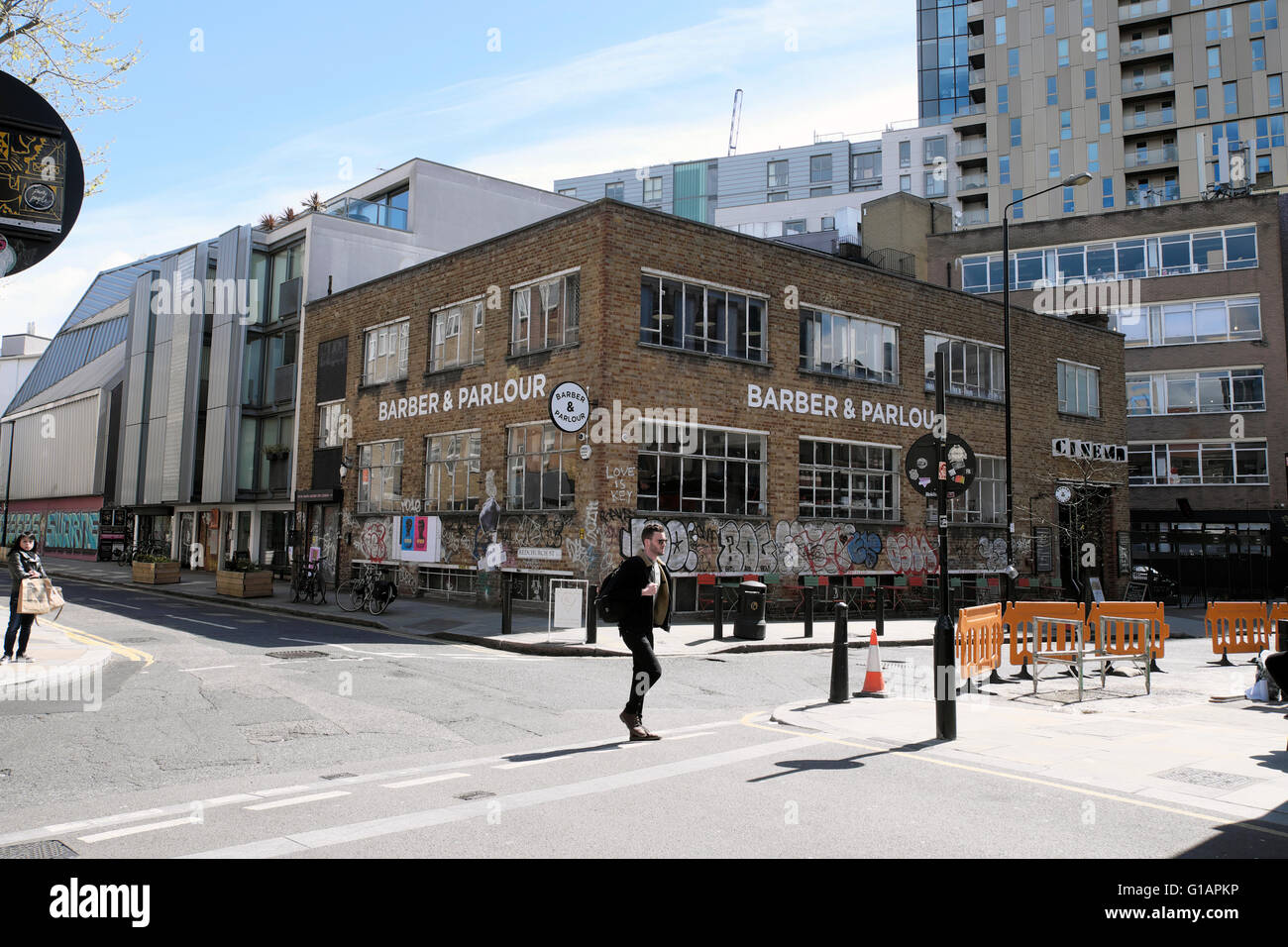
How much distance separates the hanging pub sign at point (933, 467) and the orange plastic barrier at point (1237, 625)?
822 cm

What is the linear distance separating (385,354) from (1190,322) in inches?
1363

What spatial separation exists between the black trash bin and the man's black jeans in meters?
9.68

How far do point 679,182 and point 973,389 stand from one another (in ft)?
183

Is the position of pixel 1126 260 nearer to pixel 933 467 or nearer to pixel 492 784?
pixel 933 467

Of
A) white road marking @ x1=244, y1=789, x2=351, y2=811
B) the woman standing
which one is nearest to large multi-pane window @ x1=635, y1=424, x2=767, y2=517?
the woman standing

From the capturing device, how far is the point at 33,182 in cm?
503

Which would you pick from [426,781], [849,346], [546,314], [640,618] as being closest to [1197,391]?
[849,346]

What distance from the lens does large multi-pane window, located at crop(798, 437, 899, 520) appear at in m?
24.3

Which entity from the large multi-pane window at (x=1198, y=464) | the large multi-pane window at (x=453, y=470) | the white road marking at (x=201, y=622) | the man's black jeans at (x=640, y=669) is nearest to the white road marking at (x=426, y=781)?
the man's black jeans at (x=640, y=669)

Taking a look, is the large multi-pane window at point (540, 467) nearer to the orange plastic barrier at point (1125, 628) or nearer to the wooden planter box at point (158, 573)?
the orange plastic barrier at point (1125, 628)

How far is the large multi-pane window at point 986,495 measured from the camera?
2834 cm

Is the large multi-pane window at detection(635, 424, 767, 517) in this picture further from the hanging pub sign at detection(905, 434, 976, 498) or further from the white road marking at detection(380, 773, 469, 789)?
the white road marking at detection(380, 773, 469, 789)

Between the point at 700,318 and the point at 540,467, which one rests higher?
the point at 700,318

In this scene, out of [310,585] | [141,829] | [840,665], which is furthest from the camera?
[310,585]
